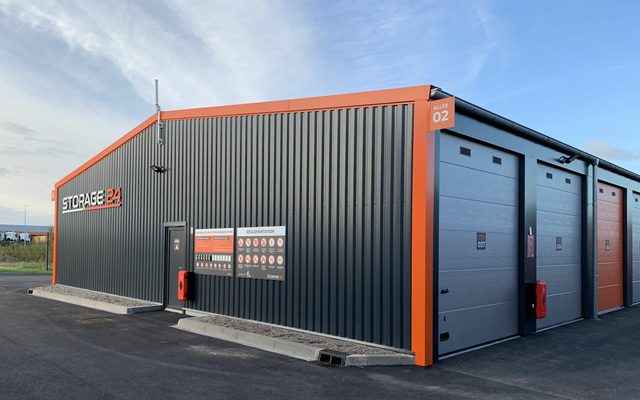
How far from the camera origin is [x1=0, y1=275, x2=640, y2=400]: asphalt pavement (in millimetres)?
6621

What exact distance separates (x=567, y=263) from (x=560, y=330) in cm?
209

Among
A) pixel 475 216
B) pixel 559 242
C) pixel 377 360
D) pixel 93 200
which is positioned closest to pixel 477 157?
pixel 475 216

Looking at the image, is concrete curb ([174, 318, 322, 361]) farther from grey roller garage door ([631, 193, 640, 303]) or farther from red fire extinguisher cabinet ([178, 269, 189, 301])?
grey roller garage door ([631, 193, 640, 303])

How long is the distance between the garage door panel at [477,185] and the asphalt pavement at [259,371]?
2841mm

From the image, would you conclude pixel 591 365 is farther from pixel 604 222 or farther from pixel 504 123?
pixel 604 222

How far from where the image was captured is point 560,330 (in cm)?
1196

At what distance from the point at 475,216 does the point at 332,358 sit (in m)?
3.87

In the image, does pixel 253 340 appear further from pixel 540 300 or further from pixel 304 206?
pixel 540 300

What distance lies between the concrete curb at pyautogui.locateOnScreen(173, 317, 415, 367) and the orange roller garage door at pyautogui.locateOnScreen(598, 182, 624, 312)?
9.70m

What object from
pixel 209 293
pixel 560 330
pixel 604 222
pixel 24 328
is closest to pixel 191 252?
pixel 209 293

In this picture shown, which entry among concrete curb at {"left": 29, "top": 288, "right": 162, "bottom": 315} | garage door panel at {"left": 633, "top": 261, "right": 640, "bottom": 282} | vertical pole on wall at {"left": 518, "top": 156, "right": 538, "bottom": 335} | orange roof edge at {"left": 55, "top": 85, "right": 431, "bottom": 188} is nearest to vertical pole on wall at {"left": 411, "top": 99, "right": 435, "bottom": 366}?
orange roof edge at {"left": 55, "top": 85, "right": 431, "bottom": 188}

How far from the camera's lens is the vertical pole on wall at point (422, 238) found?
8.33 metres

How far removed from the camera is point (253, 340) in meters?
9.65

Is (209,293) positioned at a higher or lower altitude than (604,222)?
lower
